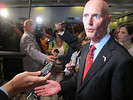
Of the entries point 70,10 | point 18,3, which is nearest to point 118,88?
point 70,10

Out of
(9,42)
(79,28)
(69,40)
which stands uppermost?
(79,28)

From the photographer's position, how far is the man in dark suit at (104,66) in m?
0.80

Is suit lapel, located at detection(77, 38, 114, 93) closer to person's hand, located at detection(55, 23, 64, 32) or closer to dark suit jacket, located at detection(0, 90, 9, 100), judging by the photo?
dark suit jacket, located at detection(0, 90, 9, 100)

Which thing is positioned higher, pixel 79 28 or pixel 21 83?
pixel 79 28

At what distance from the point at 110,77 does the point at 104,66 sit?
3.2 inches

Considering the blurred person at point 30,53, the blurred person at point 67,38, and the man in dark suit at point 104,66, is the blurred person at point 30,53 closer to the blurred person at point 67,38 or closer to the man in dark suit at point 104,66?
the blurred person at point 67,38

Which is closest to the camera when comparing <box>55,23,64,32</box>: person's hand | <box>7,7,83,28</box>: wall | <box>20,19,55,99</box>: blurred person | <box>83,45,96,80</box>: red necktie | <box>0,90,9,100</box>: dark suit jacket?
<box>0,90,9,100</box>: dark suit jacket

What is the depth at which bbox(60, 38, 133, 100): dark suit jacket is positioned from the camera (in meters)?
0.80

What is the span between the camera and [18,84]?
71cm

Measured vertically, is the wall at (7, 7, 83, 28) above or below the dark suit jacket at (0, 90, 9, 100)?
above

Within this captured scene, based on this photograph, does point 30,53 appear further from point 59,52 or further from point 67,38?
point 59,52

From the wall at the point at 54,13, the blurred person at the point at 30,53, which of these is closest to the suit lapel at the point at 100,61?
the blurred person at the point at 30,53

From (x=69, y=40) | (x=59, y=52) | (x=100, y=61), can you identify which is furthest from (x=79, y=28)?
(x=100, y=61)

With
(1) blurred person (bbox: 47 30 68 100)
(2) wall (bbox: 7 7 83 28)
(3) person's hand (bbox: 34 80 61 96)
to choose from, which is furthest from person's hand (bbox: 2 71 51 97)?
(2) wall (bbox: 7 7 83 28)
